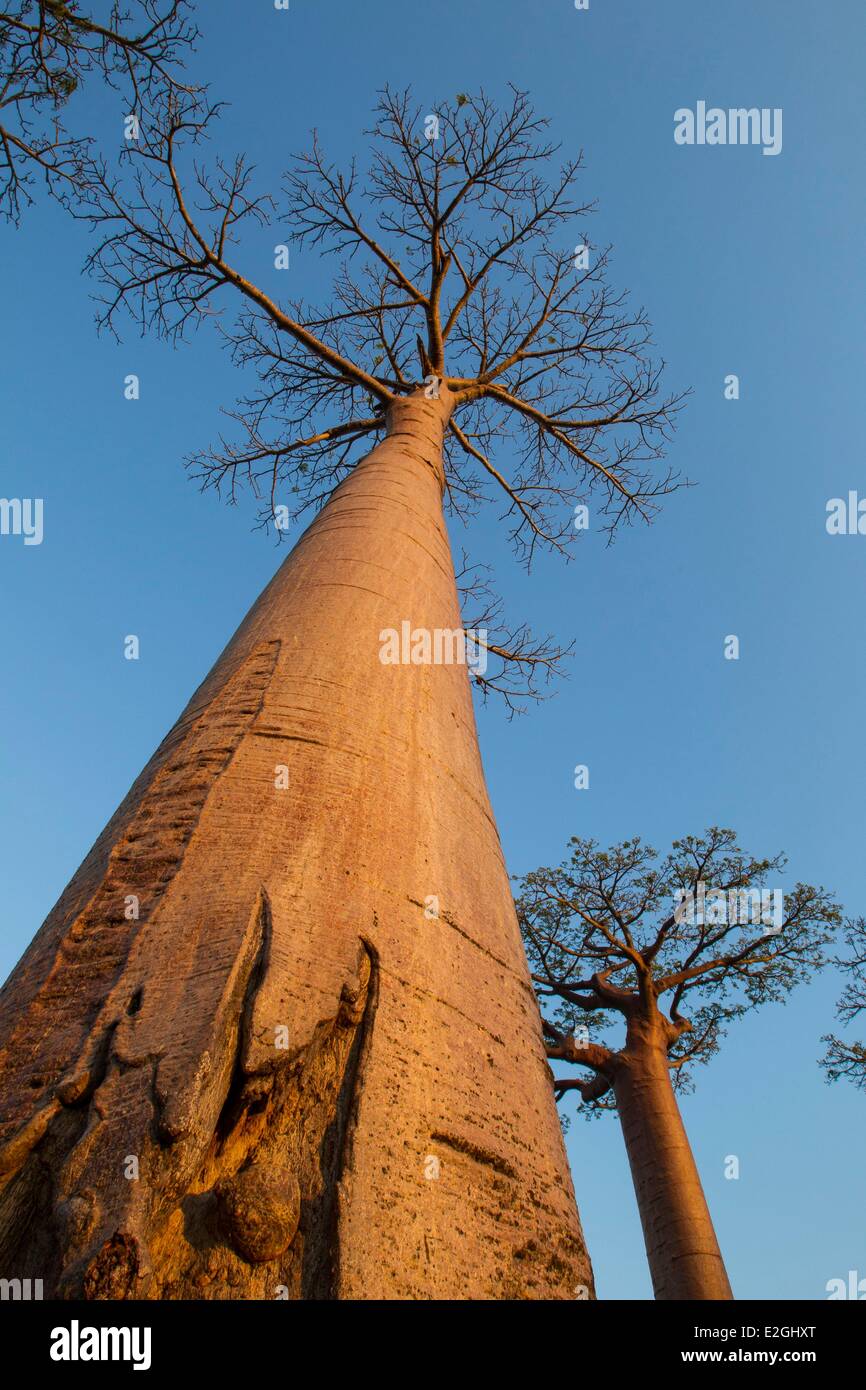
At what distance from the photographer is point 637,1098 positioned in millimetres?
5895

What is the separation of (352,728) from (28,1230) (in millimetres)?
885

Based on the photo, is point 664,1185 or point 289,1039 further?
point 664,1185

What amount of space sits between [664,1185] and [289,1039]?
5.29m

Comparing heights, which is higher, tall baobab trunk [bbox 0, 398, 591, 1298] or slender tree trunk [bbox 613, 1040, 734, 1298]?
tall baobab trunk [bbox 0, 398, 591, 1298]

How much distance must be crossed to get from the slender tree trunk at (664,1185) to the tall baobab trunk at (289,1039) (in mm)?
4564

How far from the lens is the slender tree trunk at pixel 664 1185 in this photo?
491 cm

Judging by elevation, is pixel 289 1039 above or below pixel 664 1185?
above

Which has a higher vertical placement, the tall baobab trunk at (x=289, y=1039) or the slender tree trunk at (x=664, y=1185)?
the tall baobab trunk at (x=289, y=1039)

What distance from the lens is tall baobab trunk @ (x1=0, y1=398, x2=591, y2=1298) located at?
2.75 feet

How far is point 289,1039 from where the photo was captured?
38.7 inches

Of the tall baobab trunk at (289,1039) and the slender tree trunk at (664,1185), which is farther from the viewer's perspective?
the slender tree trunk at (664,1185)

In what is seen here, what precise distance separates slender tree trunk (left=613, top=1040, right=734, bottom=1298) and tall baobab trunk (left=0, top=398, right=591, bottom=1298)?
4564mm

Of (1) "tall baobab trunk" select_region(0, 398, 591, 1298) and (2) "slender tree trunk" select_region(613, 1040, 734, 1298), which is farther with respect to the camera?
(2) "slender tree trunk" select_region(613, 1040, 734, 1298)

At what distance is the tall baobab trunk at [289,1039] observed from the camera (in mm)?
839
